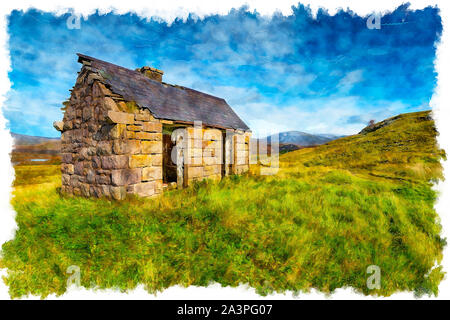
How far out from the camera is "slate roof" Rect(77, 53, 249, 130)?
21.5ft

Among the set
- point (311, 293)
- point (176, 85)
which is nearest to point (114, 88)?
point (176, 85)

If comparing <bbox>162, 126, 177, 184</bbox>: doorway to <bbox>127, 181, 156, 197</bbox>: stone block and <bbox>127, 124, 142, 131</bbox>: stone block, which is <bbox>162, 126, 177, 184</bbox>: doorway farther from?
<bbox>127, 124, 142, 131</bbox>: stone block

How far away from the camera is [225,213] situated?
4711 mm

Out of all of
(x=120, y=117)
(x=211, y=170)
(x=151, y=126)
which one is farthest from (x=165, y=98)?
(x=211, y=170)

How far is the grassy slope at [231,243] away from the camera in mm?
2898

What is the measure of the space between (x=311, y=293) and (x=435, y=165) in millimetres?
10378

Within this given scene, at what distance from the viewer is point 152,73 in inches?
377

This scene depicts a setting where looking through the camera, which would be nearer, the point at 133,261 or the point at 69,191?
the point at 133,261

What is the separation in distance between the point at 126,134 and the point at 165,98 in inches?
134

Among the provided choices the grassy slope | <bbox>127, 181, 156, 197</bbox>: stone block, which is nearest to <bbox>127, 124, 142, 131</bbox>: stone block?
<bbox>127, 181, 156, 197</bbox>: stone block

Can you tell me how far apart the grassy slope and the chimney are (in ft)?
21.2

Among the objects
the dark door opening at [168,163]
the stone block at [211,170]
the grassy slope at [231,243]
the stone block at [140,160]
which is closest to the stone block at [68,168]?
the grassy slope at [231,243]

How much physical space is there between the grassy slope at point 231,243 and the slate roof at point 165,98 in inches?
132

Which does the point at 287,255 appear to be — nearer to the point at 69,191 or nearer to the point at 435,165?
the point at 69,191
